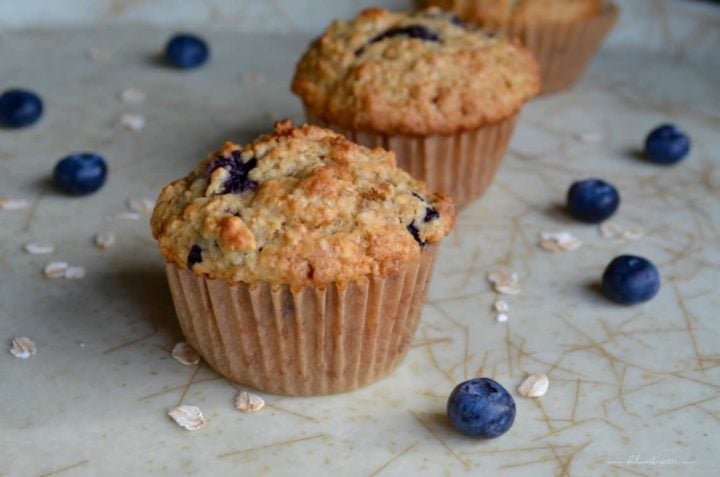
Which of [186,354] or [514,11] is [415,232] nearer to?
[186,354]

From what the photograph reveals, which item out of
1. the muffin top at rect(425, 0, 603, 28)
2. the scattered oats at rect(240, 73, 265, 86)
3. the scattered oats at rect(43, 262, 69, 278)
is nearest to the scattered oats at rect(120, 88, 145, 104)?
the scattered oats at rect(240, 73, 265, 86)

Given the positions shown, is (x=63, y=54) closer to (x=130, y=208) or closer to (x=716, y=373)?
(x=130, y=208)

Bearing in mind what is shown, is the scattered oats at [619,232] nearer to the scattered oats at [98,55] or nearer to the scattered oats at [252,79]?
the scattered oats at [252,79]

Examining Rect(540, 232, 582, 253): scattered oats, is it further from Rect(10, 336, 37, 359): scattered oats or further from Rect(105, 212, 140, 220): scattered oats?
Rect(10, 336, 37, 359): scattered oats

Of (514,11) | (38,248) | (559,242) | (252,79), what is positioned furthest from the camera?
(252,79)

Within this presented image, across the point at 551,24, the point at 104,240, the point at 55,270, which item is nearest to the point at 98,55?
the point at 104,240
